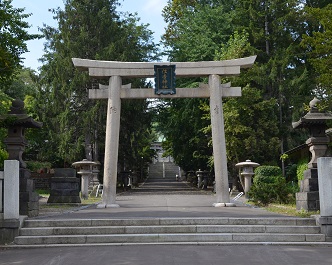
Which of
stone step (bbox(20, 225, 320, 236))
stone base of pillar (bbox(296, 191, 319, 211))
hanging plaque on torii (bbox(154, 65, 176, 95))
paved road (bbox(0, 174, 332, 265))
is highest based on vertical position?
hanging plaque on torii (bbox(154, 65, 176, 95))

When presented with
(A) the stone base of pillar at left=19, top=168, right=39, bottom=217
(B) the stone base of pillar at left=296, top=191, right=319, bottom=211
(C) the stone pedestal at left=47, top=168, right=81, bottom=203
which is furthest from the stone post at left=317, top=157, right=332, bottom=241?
(C) the stone pedestal at left=47, top=168, right=81, bottom=203

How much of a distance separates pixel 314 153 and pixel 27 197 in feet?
28.3

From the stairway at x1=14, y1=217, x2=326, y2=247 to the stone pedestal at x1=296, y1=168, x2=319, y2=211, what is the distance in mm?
2430

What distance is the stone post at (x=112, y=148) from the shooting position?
15.1m

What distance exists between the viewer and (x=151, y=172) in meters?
63.8

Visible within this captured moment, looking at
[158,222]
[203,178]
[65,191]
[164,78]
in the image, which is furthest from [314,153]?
[203,178]

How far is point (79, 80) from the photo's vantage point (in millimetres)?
27438

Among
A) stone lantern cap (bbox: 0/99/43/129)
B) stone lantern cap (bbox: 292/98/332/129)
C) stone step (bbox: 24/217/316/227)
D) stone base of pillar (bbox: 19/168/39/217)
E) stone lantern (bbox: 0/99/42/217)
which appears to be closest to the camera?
stone step (bbox: 24/217/316/227)

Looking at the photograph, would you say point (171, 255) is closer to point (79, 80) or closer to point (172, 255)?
point (172, 255)

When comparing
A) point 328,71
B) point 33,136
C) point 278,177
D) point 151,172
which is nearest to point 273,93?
point 278,177

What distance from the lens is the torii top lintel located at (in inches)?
611

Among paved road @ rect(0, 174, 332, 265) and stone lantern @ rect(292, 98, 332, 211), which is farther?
stone lantern @ rect(292, 98, 332, 211)

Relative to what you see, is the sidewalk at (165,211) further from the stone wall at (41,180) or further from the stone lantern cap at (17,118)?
the stone wall at (41,180)

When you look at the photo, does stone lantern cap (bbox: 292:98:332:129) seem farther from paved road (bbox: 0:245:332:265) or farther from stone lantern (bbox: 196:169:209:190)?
stone lantern (bbox: 196:169:209:190)
